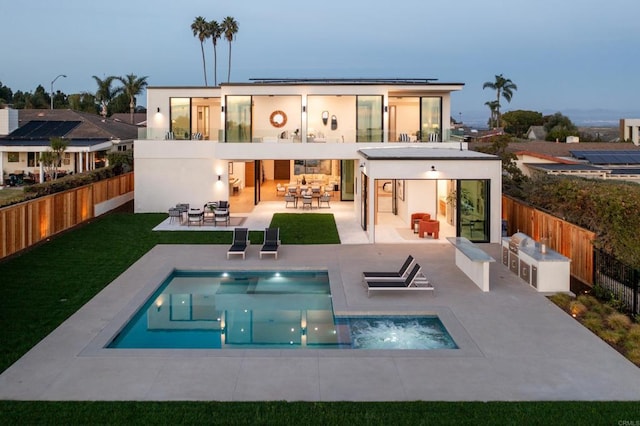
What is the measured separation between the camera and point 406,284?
12.8 meters

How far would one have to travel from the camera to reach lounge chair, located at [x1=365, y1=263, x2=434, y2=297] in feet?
41.4

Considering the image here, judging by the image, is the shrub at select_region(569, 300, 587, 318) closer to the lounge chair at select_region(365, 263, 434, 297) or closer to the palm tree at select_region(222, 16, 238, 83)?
the lounge chair at select_region(365, 263, 434, 297)

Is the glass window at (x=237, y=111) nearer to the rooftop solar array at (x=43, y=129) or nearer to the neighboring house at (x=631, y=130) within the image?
the rooftop solar array at (x=43, y=129)

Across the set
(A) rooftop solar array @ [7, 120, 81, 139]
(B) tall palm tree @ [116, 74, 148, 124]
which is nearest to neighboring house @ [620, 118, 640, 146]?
(A) rooftop solar array @ [7, 120, 81, 139]

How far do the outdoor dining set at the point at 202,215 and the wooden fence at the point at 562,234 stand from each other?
1123 centimetres

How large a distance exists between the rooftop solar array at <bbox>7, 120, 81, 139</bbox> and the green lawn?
2356 centimetres

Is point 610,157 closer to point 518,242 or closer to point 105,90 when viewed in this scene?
point 518,242

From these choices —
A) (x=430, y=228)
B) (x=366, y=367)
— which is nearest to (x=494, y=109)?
(x=430, y=228)

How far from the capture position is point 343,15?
78.0 m

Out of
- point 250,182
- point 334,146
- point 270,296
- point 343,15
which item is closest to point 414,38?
point 343,15

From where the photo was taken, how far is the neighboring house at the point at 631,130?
51750mm

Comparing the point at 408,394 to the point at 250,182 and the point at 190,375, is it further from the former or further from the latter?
the point at 250,182
